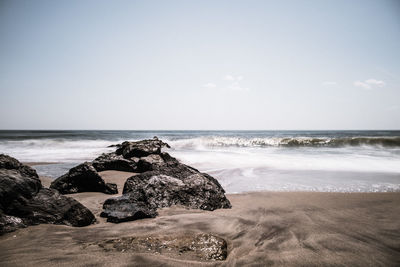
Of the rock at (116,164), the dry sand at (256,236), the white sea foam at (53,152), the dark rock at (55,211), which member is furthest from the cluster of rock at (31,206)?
the white sea foam at (53,152)

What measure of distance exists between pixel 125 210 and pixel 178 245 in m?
1.00

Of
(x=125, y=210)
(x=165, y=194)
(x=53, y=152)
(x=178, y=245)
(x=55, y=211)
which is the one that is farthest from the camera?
(x=53, y=152)

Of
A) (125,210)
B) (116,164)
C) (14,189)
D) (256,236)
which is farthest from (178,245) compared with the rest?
(116,164)

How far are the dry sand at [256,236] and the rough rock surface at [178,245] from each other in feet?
0.24

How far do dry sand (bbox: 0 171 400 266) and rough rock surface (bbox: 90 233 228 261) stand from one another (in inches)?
2.9

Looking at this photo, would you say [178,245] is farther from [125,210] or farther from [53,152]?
[53,152]

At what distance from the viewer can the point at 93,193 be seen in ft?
13.4

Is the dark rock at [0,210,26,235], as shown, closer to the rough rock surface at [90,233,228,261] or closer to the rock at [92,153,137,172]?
the rough rock surface at [90,233,228,261]

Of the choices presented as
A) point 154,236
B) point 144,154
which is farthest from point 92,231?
point 144,154

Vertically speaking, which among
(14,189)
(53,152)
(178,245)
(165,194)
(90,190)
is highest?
(14,189)

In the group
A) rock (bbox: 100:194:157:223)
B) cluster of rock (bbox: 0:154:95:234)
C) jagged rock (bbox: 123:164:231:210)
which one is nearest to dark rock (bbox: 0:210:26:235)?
cluster of rock (bbox: 0:154:95:234)

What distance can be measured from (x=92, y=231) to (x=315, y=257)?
82.7 inches

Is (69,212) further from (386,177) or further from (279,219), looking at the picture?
(386,177)

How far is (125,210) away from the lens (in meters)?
2.72
